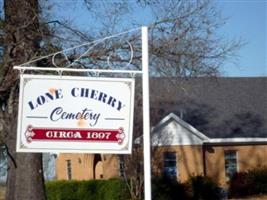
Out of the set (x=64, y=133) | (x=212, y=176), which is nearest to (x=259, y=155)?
(x=212, y=176)

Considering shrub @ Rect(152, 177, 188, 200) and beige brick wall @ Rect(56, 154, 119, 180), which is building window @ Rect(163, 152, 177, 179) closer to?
shrub @ Rect(152, 177, 188, 200)

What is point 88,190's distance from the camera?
33219mm

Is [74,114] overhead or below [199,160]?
below

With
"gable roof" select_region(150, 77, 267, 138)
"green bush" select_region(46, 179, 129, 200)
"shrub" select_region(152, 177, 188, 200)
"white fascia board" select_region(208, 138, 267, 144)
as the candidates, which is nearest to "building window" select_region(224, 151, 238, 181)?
"white fascia board" select_region(208, 138, 267, 144)

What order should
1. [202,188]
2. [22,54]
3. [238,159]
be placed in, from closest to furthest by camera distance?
[22,54] < [202,188] < [238,159]

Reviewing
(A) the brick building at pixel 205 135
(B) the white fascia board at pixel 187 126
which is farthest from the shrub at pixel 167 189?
(B) the white fascia board at pixel 187 126

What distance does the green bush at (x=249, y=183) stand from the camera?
3172 centimetres

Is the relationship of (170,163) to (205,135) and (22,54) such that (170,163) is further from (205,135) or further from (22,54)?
(22,54)

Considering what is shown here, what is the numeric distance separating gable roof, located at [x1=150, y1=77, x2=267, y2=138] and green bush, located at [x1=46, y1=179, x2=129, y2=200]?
4.31 m

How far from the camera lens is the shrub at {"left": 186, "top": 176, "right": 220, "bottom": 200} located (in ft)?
104

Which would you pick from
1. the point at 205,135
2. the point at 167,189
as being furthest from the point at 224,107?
the point at 167,189

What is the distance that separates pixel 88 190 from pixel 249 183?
8.23 m

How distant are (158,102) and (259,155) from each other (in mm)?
6789

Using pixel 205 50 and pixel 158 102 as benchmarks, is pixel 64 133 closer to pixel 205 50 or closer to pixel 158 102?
pixel 205 50
